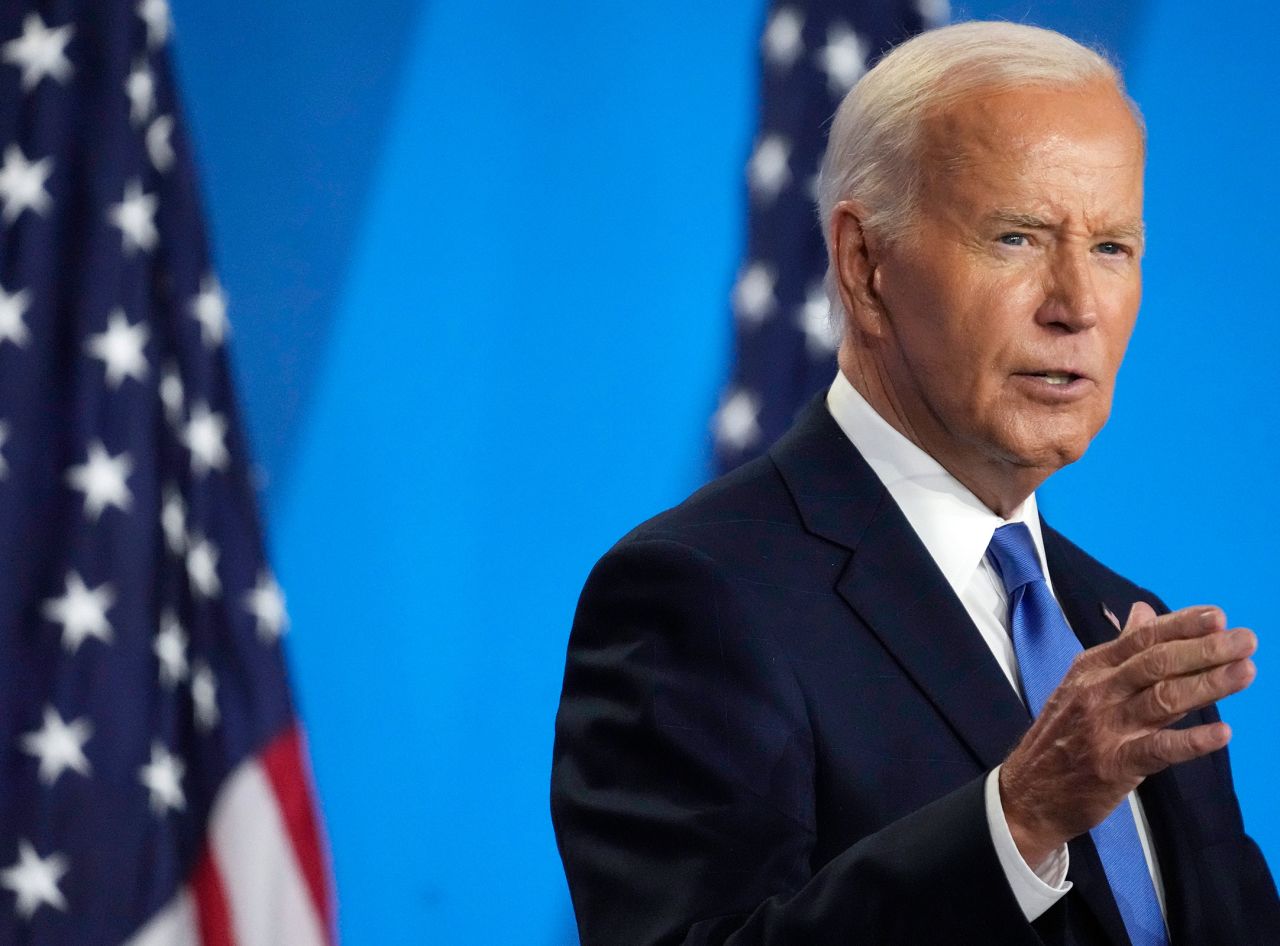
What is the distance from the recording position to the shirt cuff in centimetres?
115

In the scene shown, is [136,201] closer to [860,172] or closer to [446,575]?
[446,575]

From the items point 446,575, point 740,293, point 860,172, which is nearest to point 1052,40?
point 860,172

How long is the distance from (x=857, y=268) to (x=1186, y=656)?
2.51ft

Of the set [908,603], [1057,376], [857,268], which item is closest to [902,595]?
[908,603]

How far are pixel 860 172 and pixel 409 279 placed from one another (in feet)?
5.74

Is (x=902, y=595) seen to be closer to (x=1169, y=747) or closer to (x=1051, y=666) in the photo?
(x=1051, y=666)

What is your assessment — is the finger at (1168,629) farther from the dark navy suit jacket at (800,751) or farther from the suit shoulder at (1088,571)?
the suit shoulder at (1088,571)

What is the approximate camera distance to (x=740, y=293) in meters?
3.36

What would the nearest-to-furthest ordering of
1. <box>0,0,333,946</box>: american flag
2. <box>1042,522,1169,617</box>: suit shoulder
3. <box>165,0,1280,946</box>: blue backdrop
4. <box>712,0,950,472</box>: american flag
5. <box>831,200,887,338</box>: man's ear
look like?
1. <box>831,200,887,338</box>: man's ear
2. <box>1042,522,1169,617</box>: suit shoulder
3. <box>0,0,333,946</box>: american flag
4. <box>165,0,1280,946</box>: blue backdrop
5. <box>712,0,950,472</box>: american flag

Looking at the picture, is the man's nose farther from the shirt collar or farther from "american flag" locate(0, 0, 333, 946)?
"american flag" locate(0, 0, 333, 946)

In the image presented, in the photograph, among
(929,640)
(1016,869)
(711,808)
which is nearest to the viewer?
(1016,869)

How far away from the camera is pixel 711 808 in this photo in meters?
1.29

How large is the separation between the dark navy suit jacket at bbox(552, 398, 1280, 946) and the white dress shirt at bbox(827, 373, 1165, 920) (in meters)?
0.04

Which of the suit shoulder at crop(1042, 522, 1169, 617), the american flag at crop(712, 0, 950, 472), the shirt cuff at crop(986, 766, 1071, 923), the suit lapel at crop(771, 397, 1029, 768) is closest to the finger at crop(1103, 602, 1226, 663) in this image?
the shirt cuff at crop(986, 766, 1071, 923)
